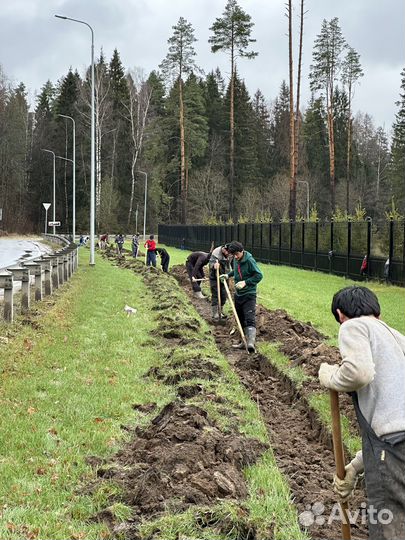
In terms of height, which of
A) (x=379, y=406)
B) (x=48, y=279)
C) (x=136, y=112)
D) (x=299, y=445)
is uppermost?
(x=136, y=112)

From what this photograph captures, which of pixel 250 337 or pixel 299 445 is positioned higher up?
pixel 250 337

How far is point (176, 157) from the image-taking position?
→ 6350 cm

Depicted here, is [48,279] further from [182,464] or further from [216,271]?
[182,464]

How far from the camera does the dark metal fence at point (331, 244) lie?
21.8 meters

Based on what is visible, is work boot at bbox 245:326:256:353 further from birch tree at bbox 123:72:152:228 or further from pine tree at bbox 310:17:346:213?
birch tree at bbox 123:72:152:228

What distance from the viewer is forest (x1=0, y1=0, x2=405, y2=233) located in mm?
63156

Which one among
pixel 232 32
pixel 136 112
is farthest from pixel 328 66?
pixel 136 112

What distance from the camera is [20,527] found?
153 inches

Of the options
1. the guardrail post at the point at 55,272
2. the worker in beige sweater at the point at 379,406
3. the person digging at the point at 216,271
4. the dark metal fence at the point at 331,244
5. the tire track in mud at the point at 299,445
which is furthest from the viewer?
the dark metal fence at the point at 331,244

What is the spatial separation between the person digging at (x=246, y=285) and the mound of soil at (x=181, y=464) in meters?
4.34

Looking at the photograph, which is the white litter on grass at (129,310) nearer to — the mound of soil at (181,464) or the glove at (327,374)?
the mound of soil at (181,464)

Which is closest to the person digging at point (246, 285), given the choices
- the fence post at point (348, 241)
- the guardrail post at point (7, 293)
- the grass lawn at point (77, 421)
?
the grass lawn at point (77, 421)

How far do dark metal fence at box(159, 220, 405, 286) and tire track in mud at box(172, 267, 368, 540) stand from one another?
13.0m

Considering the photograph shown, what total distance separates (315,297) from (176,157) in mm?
47643
